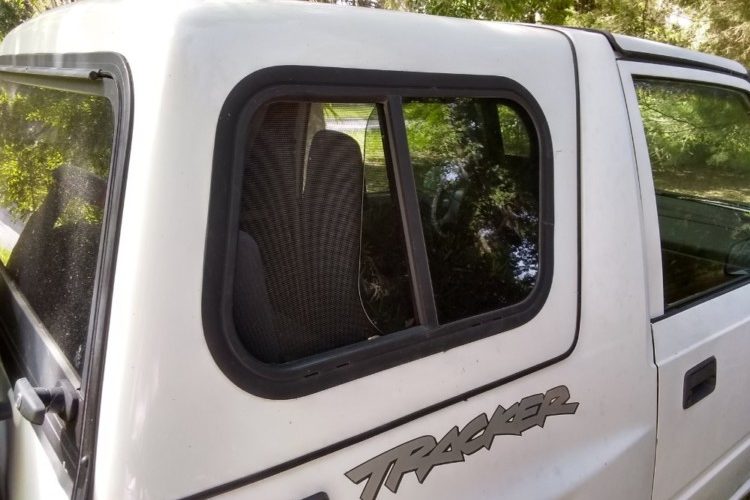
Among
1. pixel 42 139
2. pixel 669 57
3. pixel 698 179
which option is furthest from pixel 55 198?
pixel 698 179

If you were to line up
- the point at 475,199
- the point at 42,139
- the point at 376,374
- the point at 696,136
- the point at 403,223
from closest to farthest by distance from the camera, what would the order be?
the point at 376,374 < the point at 403,223 < the point at 475,199 < the point at 42,139 < the point at 696,136

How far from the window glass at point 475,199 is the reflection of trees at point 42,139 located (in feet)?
2.10

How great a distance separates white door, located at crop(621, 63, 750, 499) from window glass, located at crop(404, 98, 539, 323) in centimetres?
43

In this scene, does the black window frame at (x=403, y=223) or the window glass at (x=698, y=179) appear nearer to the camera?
the black window frame at (x=403, y=223)

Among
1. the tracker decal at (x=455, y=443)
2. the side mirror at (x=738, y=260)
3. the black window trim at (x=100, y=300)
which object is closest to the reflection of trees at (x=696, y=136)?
the side mirror at (x=738, y=260)

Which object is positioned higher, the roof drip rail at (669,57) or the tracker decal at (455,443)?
the roof drip rail at (669,57)

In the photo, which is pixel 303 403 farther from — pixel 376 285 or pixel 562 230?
pixel 562 230

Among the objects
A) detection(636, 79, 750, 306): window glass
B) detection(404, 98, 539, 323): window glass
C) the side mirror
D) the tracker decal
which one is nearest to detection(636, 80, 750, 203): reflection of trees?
detection(636, 79, 750, 306): window glass

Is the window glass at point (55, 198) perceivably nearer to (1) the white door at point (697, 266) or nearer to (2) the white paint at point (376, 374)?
(2) the white paint at point (376, 374)

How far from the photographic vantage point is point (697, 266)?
219cm

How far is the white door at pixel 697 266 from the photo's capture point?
185 centimetres

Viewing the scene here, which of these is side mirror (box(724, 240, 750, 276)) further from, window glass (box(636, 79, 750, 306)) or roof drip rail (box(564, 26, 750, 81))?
roof drip rail (box(564, 26, 750, 81))

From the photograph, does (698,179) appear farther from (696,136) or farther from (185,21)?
(185,21)

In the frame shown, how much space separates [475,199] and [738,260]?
138cm
